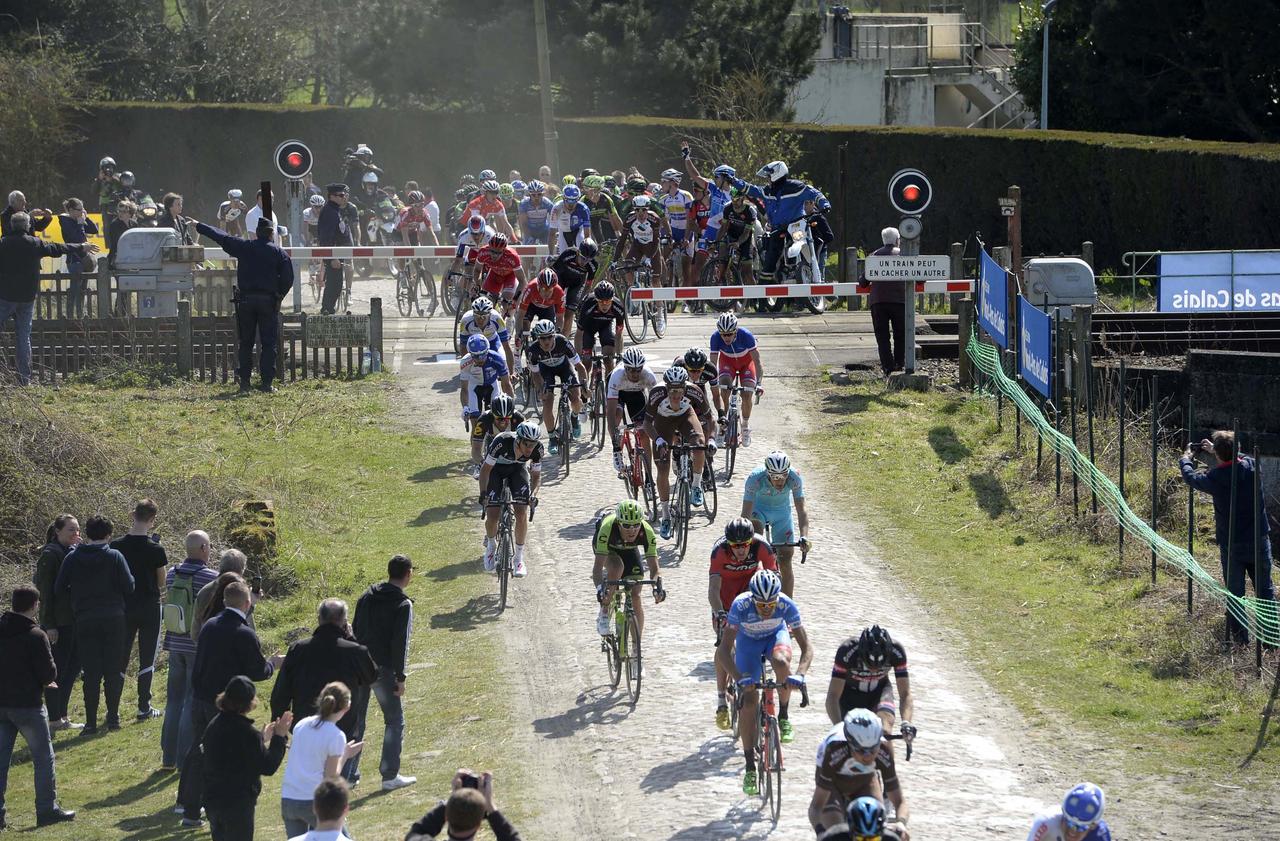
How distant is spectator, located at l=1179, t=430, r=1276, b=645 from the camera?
1401cm

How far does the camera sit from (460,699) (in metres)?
13.7

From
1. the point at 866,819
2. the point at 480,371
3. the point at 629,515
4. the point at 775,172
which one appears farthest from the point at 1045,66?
the point at 866,819

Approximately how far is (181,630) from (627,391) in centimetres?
617

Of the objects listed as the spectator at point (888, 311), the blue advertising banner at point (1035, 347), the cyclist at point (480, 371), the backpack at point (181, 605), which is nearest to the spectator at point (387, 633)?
the backpack at point (181, 605)

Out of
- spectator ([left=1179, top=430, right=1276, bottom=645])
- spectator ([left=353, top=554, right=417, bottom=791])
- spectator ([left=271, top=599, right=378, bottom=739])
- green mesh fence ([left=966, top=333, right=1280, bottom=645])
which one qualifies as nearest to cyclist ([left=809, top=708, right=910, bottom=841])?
spectator ([left=271, top=599, right=378, bottom=739])

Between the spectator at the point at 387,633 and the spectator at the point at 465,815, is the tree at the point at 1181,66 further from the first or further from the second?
the spectator at the point at 465,815

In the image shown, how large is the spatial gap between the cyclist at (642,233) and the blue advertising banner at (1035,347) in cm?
645

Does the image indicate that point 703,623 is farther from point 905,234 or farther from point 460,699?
point 905,234

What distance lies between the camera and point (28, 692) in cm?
1224

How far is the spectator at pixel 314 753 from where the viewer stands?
9852 millimetres

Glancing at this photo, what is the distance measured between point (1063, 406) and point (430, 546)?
823 cm

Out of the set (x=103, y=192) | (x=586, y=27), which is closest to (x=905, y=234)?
(x=103, y=192)

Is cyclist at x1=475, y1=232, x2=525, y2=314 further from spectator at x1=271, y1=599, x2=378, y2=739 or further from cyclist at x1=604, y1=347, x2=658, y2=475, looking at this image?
spectator at x1=271, y1=599, x2=378, y2=739

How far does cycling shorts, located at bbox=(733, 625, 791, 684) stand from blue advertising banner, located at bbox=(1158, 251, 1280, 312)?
16700 mm
